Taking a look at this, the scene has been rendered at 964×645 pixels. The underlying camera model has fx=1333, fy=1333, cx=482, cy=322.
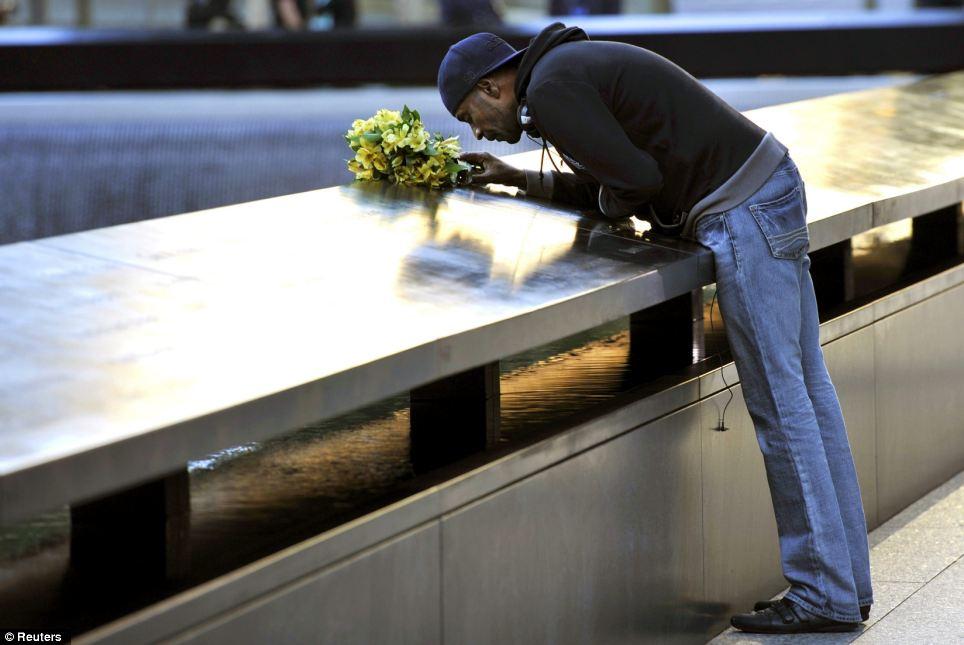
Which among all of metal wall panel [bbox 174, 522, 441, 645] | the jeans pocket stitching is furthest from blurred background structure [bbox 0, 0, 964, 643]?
the jeans pocket stitching

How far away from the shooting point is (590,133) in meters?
2.74

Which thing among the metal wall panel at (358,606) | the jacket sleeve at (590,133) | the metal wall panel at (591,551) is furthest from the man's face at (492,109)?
the metal wall panel at (358,606)

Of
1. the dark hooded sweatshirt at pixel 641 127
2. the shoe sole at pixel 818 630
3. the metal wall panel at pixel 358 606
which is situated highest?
the dark hooded sweatshirt at pixel 641 127

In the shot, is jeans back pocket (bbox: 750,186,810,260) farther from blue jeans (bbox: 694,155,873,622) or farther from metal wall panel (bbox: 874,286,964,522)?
metal wall panel (bbox: 874,286,964,522)

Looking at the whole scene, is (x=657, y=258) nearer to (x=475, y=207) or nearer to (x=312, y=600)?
(x=475, y=207)

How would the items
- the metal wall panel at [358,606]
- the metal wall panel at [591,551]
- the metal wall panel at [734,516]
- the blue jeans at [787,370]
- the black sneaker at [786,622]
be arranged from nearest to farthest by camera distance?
the metal wall panel at [358,606] → the metal wall panel at [591,551] → the blue jeans at [787,370] → the black sneaker at [786,622] → the metal wall panel at [734,516]

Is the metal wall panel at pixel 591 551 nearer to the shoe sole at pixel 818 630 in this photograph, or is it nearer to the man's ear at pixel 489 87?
the shoe sole at pixel 818 630

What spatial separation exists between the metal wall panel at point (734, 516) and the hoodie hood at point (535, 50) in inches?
32.6

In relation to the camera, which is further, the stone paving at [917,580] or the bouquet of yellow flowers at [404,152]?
the bouquet of yellow flowers at [404,152]

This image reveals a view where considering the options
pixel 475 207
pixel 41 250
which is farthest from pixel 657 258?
pixel 41 250

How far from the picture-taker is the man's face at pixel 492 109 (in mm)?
2896

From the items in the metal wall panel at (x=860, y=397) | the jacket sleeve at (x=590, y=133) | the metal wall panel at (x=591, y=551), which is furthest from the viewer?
the metal wall panel at (x=860, y=397)

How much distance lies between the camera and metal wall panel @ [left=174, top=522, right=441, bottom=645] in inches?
74.7

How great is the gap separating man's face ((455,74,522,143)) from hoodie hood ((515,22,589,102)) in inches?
2.6
